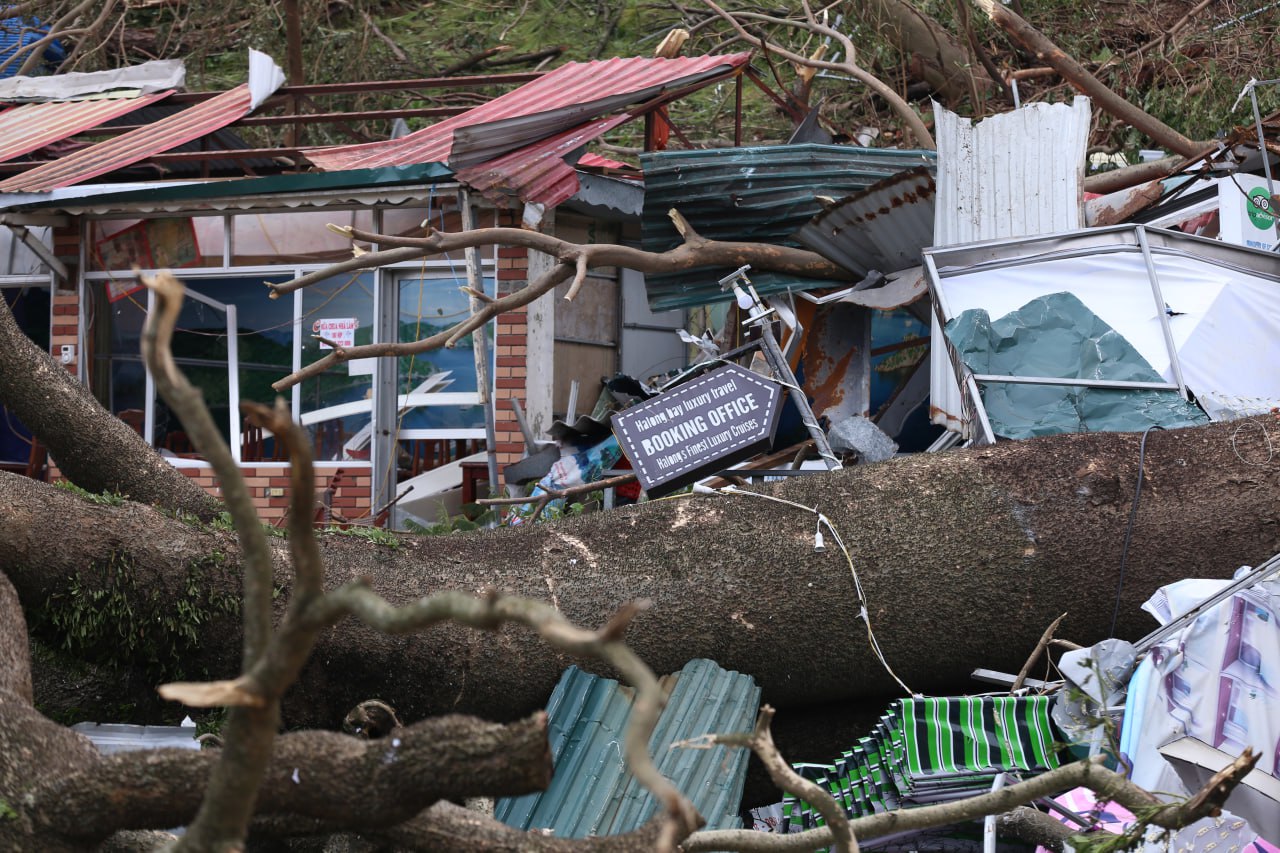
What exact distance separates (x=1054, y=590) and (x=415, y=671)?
8.82 ft

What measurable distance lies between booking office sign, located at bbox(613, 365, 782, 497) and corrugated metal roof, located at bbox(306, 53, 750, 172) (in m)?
2.55

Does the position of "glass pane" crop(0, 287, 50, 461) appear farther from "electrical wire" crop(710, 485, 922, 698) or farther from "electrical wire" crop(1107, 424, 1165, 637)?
"electrical wire" crop(1107, 424, 1165, 637)

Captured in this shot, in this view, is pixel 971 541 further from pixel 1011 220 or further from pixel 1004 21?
pixel 1004 21

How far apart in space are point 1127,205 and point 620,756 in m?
5.57

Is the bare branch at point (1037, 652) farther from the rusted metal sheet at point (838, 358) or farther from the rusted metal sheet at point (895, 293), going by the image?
the rusted metal sheet at point (838, 358)

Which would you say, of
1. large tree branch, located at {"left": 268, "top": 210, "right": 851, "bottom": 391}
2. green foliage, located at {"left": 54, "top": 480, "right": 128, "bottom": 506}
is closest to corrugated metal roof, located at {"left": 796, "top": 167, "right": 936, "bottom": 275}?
large tree branch, located at {"left": 268, "top": 210, "right": 851, "bottom": 391}

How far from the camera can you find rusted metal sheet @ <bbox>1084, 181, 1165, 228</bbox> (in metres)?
8.66

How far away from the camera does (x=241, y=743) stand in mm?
2316

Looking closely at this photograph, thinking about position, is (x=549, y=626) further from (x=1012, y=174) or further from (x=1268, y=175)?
(x=1268, y=175)

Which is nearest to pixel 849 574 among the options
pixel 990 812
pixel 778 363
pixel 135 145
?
pixel 778 363

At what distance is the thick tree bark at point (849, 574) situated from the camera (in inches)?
211

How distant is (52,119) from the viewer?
1125 cm

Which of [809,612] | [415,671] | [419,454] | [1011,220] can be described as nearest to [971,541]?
[809,612]

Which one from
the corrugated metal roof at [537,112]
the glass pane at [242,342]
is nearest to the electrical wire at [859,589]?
the corrugated metal roof at [537,112]
